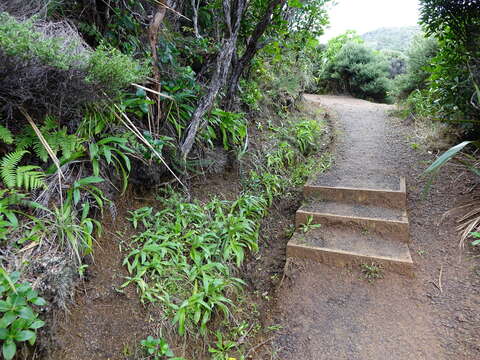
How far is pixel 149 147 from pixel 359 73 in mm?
7603

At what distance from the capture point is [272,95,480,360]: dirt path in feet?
7.06

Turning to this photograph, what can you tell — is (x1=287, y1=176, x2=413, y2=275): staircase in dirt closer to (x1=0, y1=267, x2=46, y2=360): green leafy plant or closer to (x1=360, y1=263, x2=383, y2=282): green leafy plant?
(x1=360, y1=263, x2=383, y2=282): green leafy plant

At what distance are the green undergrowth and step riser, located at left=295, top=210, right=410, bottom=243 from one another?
41cm

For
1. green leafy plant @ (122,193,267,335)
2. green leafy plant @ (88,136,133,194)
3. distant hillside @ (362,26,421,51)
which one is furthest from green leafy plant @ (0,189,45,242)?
distant hillside @ (362,26,421,51)

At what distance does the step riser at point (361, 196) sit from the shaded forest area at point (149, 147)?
401 millimetres

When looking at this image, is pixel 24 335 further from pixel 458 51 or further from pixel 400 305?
pixel 458 51

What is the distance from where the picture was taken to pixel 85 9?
257 centimetres

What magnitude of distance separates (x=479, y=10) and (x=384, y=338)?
3.31 meters

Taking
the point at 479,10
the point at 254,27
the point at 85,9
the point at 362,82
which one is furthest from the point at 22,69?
the point at 362,82

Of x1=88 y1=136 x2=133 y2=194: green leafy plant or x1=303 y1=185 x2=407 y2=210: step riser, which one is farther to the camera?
x1=303 y1=185 x2=407 y2=210: step riser

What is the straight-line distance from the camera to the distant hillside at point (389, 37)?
18625 mm

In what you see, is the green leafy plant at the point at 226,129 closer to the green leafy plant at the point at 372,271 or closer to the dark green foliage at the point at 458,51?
the green leafy plant at the point at 372,271

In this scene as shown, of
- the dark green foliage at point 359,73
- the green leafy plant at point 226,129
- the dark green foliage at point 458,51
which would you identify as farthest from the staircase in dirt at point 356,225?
the dark green foliage at point 359,73

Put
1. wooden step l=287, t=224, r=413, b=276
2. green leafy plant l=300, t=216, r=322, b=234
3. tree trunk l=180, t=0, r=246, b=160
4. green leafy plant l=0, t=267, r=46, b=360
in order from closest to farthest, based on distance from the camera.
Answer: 1. green leafy plant l=0, t=267, r=46, b=360
2. wooden step l=287, t=224, r=413, b=276
3. tree trunk l=180, t=0, r=246, b=160
4. green leafy plant l=300, t=216, r=322, b=234
